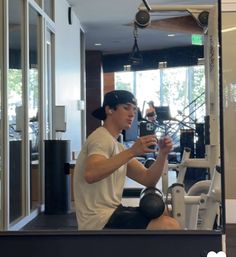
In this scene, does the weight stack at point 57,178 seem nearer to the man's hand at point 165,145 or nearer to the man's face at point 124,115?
the man's face at point 124,115

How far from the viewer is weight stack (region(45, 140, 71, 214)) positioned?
1.37 metres

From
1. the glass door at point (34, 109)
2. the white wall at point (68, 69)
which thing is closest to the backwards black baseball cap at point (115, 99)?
the white wall at point (68, 69)

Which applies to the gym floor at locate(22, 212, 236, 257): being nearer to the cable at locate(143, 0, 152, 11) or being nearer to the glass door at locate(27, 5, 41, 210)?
the glass door at locate(27, 5, 41, 210)

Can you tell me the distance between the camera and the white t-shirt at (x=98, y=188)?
4.03 feet

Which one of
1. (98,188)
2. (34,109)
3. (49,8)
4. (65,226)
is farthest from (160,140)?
(49,8)

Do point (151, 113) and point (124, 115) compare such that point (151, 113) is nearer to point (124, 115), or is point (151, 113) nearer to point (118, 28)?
point (124, 115)

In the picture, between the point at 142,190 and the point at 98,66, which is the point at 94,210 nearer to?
the point at 142,190

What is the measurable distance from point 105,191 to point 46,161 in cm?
43

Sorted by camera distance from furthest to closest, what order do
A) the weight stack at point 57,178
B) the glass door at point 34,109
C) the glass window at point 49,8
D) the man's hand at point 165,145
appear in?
the glass door at point 34,109 → the glass window at point 49,8 → the weight stack at point 57,178 → the man's hand at point 165,145

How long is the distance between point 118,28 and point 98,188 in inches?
23.2

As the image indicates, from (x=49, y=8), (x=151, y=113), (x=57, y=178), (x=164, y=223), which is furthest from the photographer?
(x=49, y=8)

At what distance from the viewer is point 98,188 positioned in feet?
4.07

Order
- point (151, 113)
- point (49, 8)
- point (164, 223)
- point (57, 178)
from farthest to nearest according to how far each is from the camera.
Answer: point (49, 8) < point (57, 178) < point (151, 113) < point (164, 223)

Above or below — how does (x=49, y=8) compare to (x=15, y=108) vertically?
above
